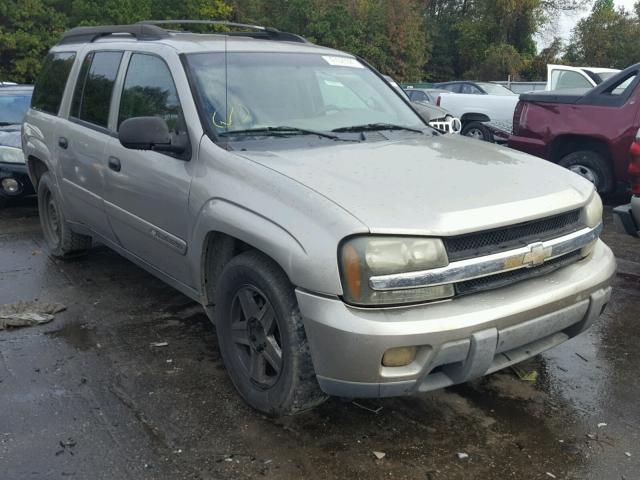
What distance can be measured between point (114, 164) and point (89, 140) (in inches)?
21.8

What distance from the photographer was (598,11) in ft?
133

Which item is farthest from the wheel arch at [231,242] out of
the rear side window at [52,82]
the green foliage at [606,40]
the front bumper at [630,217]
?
the green foliage at [606,40]

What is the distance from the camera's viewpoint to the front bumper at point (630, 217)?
4961mm

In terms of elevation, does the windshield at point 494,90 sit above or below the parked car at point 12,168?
above

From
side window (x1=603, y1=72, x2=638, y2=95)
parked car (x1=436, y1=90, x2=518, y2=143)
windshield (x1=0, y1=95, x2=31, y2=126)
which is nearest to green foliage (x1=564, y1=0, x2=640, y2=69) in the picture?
parked car (x1=436, y1=90, x2=518, y2=143)

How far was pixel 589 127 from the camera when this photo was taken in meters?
7.85

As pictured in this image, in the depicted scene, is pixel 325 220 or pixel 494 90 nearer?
pixel 325 220

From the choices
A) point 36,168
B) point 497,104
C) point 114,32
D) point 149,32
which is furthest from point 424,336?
point 497,104

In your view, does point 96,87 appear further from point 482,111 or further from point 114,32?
point 482,111

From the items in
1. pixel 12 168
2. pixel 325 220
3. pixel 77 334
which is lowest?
pixel 77 334

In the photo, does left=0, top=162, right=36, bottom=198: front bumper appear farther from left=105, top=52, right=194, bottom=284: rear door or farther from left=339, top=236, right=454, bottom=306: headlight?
left=339, top=236, right=454, bottom=306: headlight

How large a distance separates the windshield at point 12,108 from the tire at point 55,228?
3.41 m

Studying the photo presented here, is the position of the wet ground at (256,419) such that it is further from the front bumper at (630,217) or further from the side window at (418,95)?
the side window at (418,95)

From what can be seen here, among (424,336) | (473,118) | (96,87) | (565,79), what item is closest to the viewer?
(424,336)
